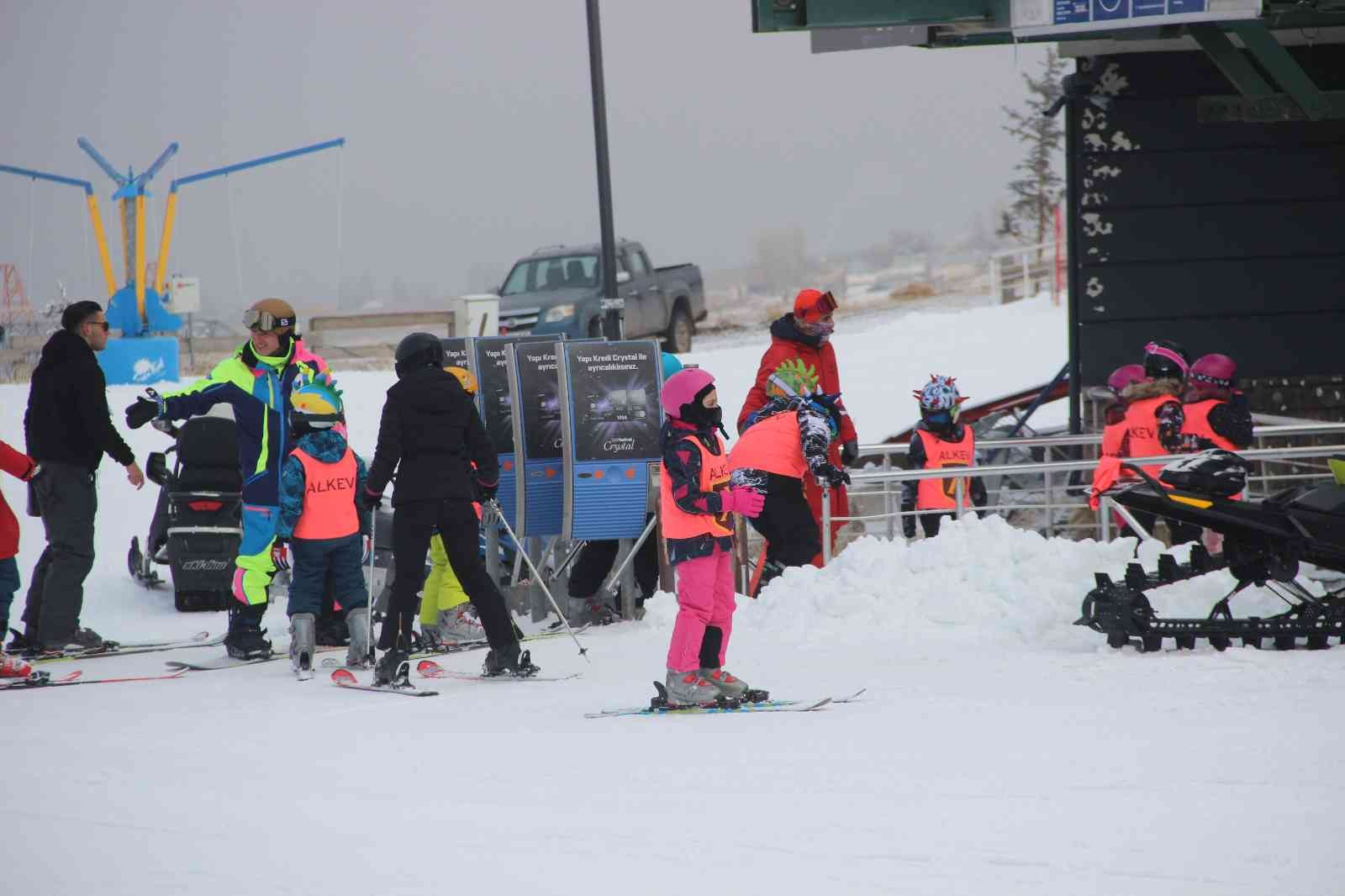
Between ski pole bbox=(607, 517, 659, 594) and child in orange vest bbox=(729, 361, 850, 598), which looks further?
ski pole bbox=(607, 517, 659, 594)

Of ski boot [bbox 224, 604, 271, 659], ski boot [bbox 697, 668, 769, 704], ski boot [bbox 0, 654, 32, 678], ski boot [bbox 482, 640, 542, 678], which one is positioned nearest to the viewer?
ski boot [bbox 697, 668, 769, 704]

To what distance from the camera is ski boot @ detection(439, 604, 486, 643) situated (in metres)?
9.14

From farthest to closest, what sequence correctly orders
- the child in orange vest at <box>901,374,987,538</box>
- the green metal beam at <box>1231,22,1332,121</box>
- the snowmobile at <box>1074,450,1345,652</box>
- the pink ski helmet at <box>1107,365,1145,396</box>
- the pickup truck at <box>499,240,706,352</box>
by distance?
the pickup truck at <box>499,240,706,352</box> < the pink ski helmet at <box>1107,365,1145,396</box> < the green metal beam at <box>1231,22,1332,121</box> < the child in orange vest at <box>901,374,987,538</box> < the snowmobile at <box>1074,450,1345,652</box>

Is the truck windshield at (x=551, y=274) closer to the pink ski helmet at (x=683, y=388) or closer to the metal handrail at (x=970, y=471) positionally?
the metal handrail at (x=970, y=471)

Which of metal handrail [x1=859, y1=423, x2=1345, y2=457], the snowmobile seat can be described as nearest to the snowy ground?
the snowmobile seat

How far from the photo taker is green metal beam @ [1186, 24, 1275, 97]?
36.7 ft

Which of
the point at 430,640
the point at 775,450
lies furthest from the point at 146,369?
the point at 775,450

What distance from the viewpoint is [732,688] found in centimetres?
710

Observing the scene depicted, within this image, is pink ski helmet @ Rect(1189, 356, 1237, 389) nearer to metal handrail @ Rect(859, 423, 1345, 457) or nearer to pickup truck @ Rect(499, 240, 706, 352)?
metal handrail @ Rect(859, 423, 1345, 457)

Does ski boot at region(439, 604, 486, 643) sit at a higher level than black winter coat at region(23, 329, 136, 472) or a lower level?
lower

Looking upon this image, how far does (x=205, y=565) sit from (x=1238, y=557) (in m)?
6.73

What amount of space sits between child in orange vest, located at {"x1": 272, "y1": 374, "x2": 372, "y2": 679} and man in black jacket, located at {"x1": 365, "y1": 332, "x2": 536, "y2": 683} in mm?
565

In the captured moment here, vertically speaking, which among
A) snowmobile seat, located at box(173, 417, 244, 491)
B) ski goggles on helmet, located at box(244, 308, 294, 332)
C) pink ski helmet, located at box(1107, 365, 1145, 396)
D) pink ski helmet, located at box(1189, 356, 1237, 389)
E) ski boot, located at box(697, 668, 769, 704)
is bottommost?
ski boot, located at box(697, 668, 769, 704)

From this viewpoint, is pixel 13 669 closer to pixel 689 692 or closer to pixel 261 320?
pixel 261 320
